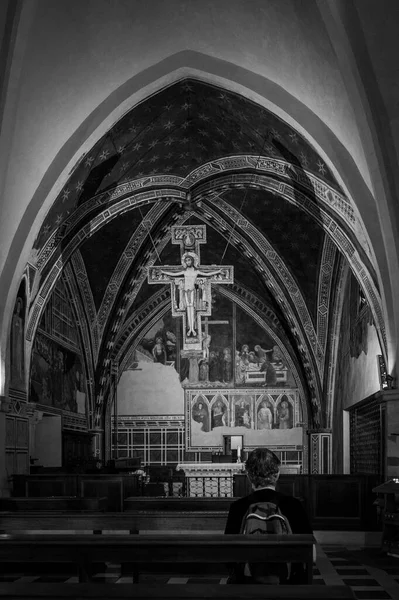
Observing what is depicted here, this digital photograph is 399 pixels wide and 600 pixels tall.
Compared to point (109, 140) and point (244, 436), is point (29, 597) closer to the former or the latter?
point (109, 140)

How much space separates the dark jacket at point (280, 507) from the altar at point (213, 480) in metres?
12.6

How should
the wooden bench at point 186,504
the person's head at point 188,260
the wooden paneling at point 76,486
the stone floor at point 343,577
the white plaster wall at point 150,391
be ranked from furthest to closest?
1. the white plaster wall at point 150,391
2. the person's head at point 188,260
3. the wooden paneling at point 76,486
4. the wooden bench at point 186,504
5. the stone floor at point 343,577

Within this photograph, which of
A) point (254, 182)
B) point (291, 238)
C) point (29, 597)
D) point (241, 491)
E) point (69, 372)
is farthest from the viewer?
point (69, 372)

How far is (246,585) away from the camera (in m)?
3.86

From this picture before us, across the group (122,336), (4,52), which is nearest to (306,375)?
(122,336)

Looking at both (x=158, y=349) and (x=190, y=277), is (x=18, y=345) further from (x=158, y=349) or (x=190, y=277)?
(x=158, y=349)

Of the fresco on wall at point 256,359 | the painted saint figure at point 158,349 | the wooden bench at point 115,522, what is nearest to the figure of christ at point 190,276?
the wooden bench at point 115,522

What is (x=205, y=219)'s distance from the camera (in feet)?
63.4

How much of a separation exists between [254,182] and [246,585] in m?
12.3

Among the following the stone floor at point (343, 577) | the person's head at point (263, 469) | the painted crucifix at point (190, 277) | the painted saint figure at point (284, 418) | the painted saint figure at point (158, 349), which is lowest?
the stone floor at point (343, 577)

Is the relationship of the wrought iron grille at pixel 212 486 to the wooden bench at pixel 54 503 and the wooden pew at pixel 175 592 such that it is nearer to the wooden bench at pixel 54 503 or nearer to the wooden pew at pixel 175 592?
the wooden bench at pixel 54 503

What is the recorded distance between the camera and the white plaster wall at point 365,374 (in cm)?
1442

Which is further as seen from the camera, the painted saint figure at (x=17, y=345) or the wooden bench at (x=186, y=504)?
the painted saint figure at (x=17, y=345)

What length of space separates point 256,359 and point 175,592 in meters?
19.4
